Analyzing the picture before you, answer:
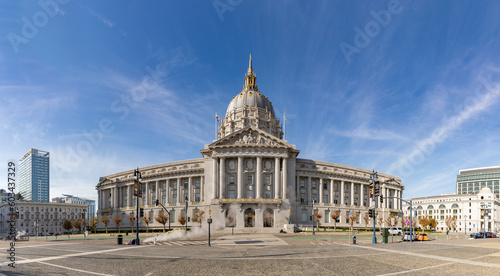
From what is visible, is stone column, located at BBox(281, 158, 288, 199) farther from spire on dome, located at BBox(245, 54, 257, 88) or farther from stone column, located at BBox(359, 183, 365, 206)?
spire on dome, located at BBox(245, 54, 257, 88)

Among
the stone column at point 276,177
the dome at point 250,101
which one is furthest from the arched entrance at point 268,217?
the dome at point 250,101

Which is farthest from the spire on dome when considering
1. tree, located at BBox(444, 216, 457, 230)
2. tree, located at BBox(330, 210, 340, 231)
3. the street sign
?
the street sign

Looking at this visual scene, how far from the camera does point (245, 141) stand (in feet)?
277

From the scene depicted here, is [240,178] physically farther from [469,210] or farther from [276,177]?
[469,210]

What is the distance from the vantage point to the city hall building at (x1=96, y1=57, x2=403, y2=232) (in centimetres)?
7988

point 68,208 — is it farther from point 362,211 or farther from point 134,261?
point 134,261

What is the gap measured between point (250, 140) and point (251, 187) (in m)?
12.2

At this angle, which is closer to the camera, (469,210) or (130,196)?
(130,196)

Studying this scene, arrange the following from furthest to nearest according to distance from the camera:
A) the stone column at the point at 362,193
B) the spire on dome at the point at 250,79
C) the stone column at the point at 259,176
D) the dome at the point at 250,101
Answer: the spire on dome at the point at 250,79 < the dome at the point at 250,101 < the stone column at the point at 362,193 < the stone column at the point at 259,176

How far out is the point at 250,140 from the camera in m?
84.7

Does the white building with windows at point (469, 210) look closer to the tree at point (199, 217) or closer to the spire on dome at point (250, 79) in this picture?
the spire on dome at point (250, 79)

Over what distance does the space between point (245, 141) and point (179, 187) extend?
83.7ft

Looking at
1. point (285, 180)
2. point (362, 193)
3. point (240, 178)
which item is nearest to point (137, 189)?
point (240, 178)

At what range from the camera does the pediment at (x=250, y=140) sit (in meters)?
84.5
